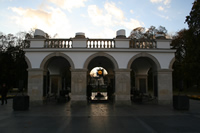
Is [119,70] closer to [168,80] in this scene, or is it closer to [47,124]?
[168,80]

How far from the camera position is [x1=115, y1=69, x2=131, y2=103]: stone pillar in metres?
12.6

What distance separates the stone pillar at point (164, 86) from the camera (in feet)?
42.3

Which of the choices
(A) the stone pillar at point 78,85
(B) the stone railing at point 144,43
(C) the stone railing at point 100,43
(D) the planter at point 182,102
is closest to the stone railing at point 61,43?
(C) the stone railing at point 100,43

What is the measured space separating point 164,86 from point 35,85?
33.6ft

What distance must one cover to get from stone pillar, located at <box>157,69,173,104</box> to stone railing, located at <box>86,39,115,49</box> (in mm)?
4511

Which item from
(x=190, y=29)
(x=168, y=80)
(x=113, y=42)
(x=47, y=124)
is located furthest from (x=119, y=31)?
(x=190, y=29)

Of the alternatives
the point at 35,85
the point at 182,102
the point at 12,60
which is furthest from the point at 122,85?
the point at 12,60

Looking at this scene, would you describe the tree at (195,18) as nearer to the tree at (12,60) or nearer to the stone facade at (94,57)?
the stone facade at (94,57)

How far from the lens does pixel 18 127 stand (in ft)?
21.6

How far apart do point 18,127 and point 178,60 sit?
30.0 metres

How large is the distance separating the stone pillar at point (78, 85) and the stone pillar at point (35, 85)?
2.53 m

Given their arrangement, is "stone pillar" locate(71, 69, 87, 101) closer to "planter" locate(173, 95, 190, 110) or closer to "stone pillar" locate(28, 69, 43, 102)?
"stone pillar" locate(28, 69, 43, 102)

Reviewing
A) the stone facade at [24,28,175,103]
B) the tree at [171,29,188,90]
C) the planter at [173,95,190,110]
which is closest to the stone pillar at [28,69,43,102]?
the stone facade at [24,28,175,103]

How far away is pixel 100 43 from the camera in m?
13.1
